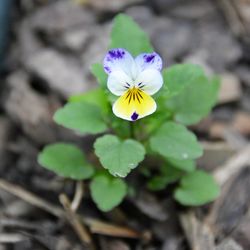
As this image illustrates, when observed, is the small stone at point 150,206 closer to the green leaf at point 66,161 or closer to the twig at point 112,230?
the twig at point 112,230

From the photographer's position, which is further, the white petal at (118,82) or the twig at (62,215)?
the twig at (62,215)

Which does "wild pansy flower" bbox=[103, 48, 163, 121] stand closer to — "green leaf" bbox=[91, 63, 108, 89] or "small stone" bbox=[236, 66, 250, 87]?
"green leaf" bbox=[91, 63, 108, 89]

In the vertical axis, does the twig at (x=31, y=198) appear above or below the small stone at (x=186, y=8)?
below

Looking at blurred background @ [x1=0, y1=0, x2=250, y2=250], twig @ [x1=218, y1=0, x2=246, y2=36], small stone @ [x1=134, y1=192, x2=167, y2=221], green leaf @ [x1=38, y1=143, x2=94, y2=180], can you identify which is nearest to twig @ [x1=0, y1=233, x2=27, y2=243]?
blurred background @ [x1=0, y1=0, x2=250, y2=250]

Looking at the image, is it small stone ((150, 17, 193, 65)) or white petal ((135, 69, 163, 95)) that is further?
small stone ((150, 17, 193, 65))

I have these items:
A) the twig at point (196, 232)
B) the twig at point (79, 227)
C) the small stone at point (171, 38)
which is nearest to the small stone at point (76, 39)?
Result: the small stone at point (171, 38)

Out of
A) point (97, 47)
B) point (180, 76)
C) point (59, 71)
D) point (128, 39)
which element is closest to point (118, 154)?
point (180, 76)

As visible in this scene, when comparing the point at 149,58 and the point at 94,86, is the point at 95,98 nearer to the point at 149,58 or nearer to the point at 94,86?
the point at 94,86
